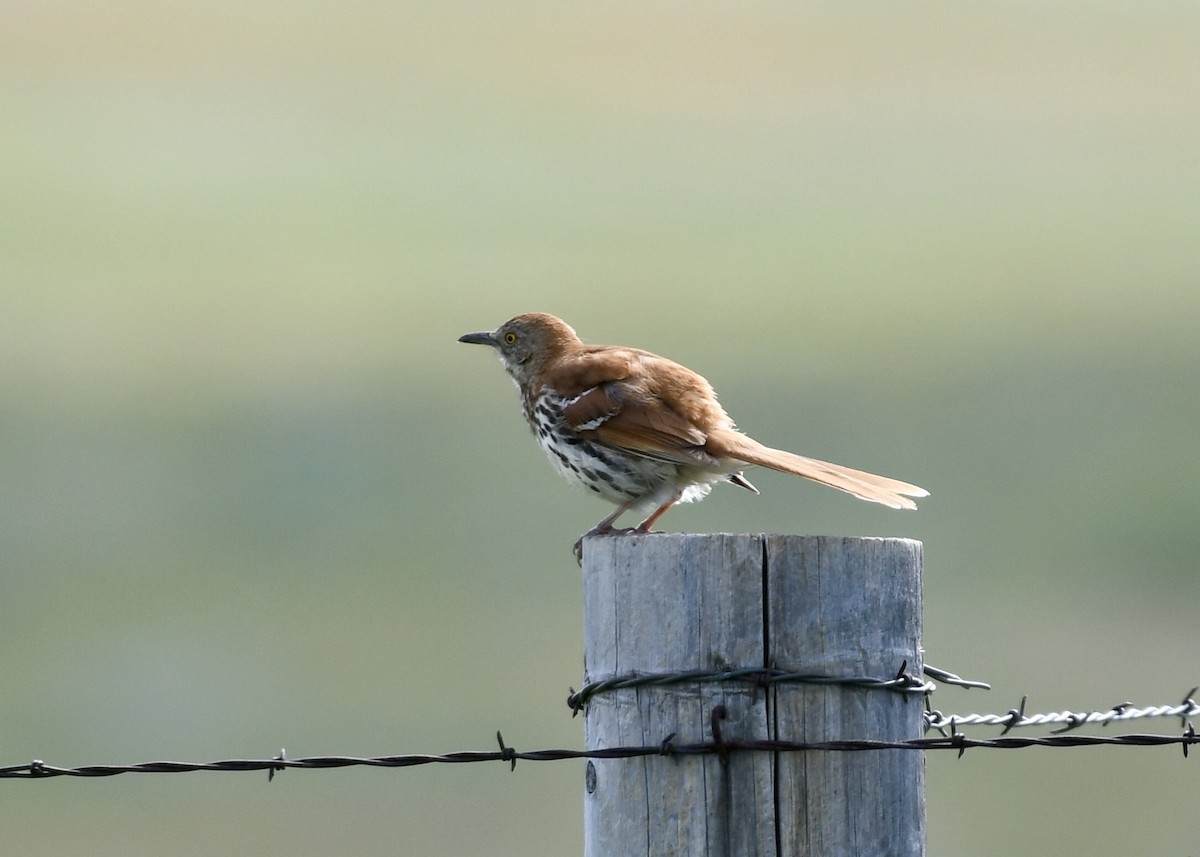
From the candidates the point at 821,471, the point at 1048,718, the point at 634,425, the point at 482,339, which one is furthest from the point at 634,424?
the point at 1048,718

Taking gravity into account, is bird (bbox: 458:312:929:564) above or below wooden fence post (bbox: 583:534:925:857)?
above

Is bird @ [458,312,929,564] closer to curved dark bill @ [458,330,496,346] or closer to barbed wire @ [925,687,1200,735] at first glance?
curved dark bill @ [458,330,496,346]

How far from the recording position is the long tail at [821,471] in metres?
5.20

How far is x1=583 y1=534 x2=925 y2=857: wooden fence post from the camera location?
3.50 metres

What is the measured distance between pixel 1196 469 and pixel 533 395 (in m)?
23.0

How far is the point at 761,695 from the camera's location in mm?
3504

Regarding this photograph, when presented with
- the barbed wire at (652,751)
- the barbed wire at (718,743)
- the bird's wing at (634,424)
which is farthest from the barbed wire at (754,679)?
the bird's wing at (634,424)

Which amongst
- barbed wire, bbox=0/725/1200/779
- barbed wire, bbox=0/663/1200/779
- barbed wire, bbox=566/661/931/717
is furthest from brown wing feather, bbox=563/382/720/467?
barbed wire, bbox=566/661/931/717

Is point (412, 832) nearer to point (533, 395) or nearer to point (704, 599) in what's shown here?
point (533, 395)

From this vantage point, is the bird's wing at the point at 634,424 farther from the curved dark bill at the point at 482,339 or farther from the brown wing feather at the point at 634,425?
the curved dark bill at the point at 482,339

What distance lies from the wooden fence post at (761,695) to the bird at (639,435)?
196 centimetres

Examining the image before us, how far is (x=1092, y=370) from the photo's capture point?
33.1 metres

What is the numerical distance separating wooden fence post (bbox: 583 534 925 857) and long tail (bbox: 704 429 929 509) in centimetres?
139

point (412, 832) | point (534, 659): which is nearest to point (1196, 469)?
point (534, 659)
